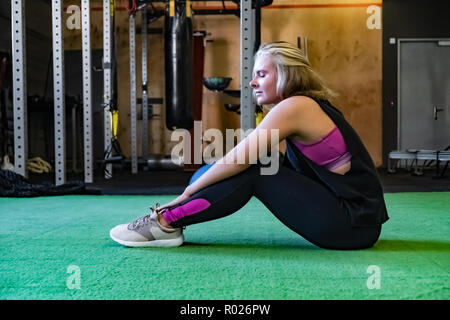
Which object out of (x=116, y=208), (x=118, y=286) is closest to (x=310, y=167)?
(x=118, y=286)

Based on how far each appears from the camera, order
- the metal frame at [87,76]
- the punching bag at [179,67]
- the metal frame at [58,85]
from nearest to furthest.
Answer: the metal frame at [58,85]
the metal frame at [87,76]
the punching bag at [179,67]

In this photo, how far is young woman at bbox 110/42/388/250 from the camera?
1489mm

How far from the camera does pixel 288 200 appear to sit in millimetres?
1506

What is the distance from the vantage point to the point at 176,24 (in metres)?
5.41

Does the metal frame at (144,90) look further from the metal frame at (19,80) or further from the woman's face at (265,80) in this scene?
the woman's face at (265,80)

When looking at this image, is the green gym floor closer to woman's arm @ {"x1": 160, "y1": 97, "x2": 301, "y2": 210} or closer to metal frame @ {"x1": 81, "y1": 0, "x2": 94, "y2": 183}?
woman's arm @ {"x1": 160, "y1": 97, "x2": 301, "y2": 210}

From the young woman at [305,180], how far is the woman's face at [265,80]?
0.09 feet

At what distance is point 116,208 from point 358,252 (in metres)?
1.81

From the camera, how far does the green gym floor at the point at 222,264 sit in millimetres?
1152

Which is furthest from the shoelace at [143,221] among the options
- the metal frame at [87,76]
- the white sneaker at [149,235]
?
the metal frame at [87,76]

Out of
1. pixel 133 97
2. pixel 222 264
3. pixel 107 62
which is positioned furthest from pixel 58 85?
pixel 222 264

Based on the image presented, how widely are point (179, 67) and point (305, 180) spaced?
433 centimetres

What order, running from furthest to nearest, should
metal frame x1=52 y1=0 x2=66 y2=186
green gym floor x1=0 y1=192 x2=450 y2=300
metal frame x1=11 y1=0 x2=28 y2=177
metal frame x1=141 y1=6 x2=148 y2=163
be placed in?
metal frame x1=141 y1=6 x2=148 y2=163 → metal frame x1=52 y1=0 x2=66 y2=186 → metal frame x1=11 y1=0 x2=28 y2=177 → green gym floor x1=0 y1=192 x2=450 y2=300

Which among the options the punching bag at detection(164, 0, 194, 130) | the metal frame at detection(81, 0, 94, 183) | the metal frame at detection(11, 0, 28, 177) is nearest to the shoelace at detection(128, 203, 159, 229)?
the metal frame at detection(11, 0, 28, 177)
